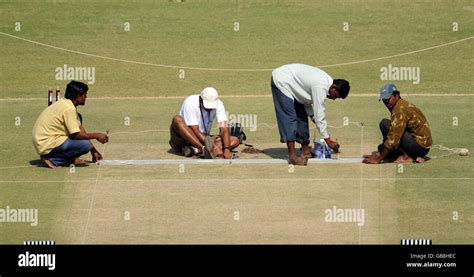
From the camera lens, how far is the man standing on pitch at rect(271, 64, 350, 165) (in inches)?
717

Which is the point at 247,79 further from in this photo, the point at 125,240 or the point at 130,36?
the point at 125,240

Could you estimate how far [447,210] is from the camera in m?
16.8

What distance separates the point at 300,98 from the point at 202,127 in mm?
1524

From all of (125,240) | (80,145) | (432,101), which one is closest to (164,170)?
(80,145)

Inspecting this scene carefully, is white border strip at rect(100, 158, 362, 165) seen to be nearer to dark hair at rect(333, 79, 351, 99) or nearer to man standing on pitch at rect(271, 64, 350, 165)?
man standing on pitch at rect(271, 64, 350, 165)

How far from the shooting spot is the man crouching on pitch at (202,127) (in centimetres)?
1895

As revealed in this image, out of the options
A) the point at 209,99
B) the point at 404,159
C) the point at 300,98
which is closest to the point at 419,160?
the point at 404,159

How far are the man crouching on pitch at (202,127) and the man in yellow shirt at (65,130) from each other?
130 centimetres

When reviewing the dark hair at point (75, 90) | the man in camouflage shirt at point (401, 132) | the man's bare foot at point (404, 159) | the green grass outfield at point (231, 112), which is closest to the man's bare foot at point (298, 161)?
the green grass outfield at point (231, 112)

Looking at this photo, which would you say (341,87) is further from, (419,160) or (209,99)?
(209,99)

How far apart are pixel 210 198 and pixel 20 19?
482 inches

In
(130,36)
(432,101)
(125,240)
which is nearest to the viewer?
(125,240)

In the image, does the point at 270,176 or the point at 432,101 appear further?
the point at 432,101

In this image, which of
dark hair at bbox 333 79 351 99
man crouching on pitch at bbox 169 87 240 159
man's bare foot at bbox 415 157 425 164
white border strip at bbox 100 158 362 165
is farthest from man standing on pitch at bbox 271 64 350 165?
man's bare foot at bbox 415 157 425 164
